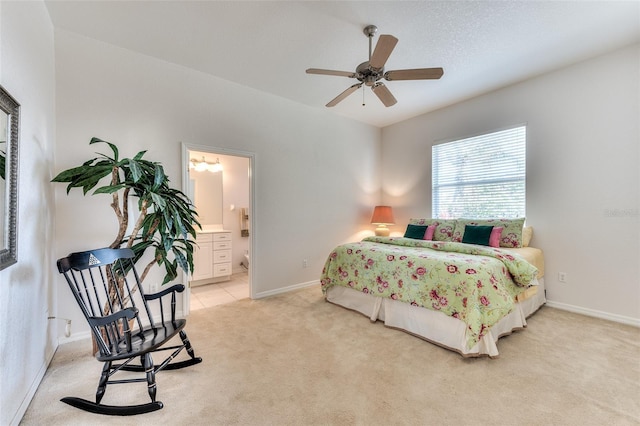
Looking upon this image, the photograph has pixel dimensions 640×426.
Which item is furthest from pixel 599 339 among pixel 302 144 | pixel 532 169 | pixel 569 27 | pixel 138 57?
pixel 138 57

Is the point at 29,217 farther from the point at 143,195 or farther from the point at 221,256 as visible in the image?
the point at 221,256

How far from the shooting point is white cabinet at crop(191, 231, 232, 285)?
404cm

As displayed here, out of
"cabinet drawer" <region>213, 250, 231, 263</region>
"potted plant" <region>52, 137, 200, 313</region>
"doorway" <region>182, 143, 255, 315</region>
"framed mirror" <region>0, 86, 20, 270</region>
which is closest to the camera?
"framed mirror" <region>0, 86, 20, 270</region>

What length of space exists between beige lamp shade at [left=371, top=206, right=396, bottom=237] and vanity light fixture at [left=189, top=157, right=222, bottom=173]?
291cm

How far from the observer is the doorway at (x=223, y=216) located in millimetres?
3520

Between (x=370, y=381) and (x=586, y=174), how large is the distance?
3.19 metres

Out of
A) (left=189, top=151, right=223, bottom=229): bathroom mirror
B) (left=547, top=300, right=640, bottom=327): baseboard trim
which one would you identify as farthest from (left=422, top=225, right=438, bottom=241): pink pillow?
(left=189, top=151, right=223, bottom=229): bathroom mirror

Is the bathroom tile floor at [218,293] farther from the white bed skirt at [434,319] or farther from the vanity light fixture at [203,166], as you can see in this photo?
the vanity light fixture at [203,166]

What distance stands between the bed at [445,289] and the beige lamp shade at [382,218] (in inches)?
55.5

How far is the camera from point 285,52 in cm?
269

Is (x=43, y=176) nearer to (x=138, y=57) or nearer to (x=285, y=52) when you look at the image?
(x=138, y=57)

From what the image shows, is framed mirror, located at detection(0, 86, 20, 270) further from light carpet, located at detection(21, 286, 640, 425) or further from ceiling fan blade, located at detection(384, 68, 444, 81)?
ceiling fan blade, located at detection(384, 68, 444, 81)


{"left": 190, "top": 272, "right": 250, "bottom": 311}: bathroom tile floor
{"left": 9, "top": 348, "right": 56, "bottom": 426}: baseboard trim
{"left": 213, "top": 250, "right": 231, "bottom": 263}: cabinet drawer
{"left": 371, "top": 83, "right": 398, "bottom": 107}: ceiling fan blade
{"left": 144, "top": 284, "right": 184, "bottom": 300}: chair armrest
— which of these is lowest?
{"left": 190, "top": 272, "right": 250, "bottom": 311}: bathroom tile floor

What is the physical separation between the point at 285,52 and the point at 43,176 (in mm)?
2295
